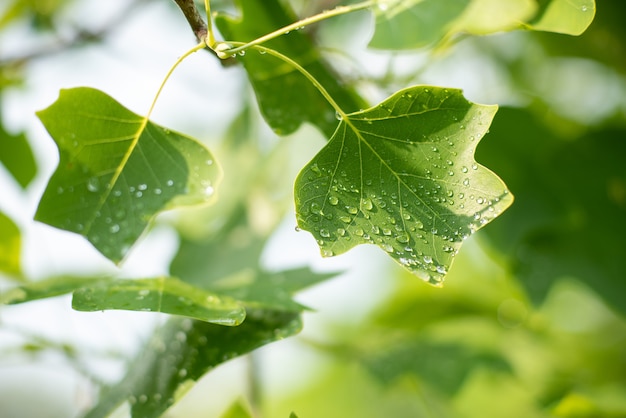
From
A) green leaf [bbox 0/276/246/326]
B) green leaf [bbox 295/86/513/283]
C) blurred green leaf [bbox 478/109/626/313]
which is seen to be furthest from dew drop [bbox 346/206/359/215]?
blurred green leaf [bbox 478/109/626/313]

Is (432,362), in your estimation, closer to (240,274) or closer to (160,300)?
(240,274)

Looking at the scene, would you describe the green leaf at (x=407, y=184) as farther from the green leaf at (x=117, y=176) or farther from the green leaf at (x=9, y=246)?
the green leaf at (x=9, y=246)

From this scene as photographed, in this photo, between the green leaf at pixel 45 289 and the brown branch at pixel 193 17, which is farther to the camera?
the green leaf at pixel 45 289

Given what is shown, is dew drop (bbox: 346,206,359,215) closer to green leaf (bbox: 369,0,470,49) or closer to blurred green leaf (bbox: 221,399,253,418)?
green leaf (bbox: 369,0,470,49)

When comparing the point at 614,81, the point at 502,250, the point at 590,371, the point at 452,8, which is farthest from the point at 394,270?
the point at 452,8

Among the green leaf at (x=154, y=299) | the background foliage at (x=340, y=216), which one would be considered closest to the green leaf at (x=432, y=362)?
the background foliage at (x=340, y=216)

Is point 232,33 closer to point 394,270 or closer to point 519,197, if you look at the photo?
point 519,197

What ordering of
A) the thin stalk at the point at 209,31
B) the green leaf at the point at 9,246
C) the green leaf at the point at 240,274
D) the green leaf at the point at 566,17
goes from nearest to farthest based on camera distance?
the thin stalk at the point at 209,31, the green leaf at the point at 566,17, the green leaf at the point at 240,274, the green leaf at the point at 9,246
